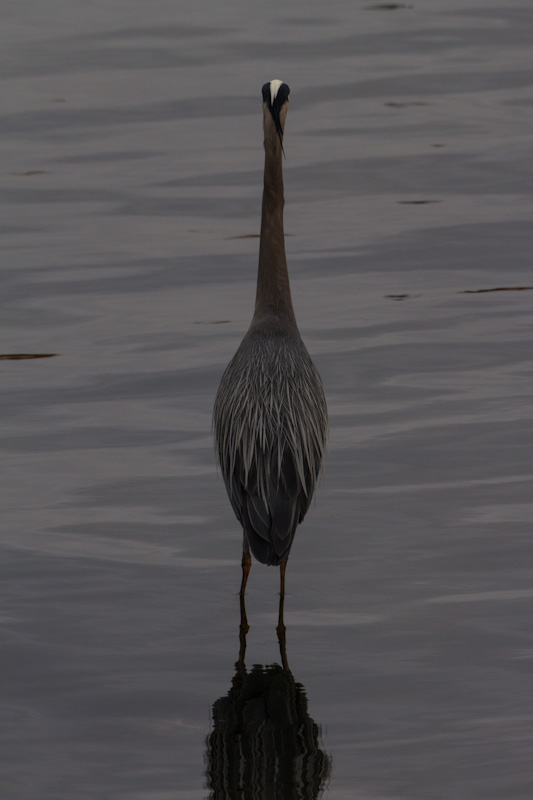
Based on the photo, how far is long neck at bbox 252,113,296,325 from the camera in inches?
337

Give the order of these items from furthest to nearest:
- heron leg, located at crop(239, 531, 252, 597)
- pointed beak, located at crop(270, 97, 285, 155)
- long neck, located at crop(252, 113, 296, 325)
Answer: long neck, located at crop(252, 113, 296, 325), pointed beak, located at crop(270, 97, 285, 155), heron leg, located at crop(239, 531, 252, 597)

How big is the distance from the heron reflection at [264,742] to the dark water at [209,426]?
2 centimetres

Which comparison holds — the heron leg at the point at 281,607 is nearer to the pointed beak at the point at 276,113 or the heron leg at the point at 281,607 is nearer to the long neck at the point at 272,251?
the long neck at the point at 272,251

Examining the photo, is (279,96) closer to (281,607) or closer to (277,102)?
(277,102)

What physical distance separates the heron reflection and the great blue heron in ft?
2.27

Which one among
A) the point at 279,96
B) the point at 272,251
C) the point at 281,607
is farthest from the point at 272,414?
the point at 279,96

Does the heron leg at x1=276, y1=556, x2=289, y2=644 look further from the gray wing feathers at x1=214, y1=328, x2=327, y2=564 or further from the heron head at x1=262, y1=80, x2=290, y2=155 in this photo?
the heron head at x1=262, y1=80, x2=290, y2=155

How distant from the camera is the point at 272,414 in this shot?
26.0 feet

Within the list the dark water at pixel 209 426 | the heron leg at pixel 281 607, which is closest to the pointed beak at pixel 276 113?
the dark water at pixel 209 426

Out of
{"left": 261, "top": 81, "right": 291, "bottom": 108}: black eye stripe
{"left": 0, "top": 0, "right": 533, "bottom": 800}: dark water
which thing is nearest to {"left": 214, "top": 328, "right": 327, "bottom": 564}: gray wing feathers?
{"left": 0, "top": 0, "right": 533, "bottom": 800}: dark water

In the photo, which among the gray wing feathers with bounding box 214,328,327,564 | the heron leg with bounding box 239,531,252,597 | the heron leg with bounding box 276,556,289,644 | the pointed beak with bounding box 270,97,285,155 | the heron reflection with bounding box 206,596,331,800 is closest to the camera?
the heron reflection with bounding box 206,596,331,800

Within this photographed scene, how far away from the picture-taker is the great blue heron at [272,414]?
7.56 m

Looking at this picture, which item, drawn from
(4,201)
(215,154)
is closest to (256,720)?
(4,201)

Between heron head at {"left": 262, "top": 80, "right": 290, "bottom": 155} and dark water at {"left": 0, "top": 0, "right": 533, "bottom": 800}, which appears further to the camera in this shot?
heron head at {"left": 262, "top": 80, "right": 290, "bottom": 155}
